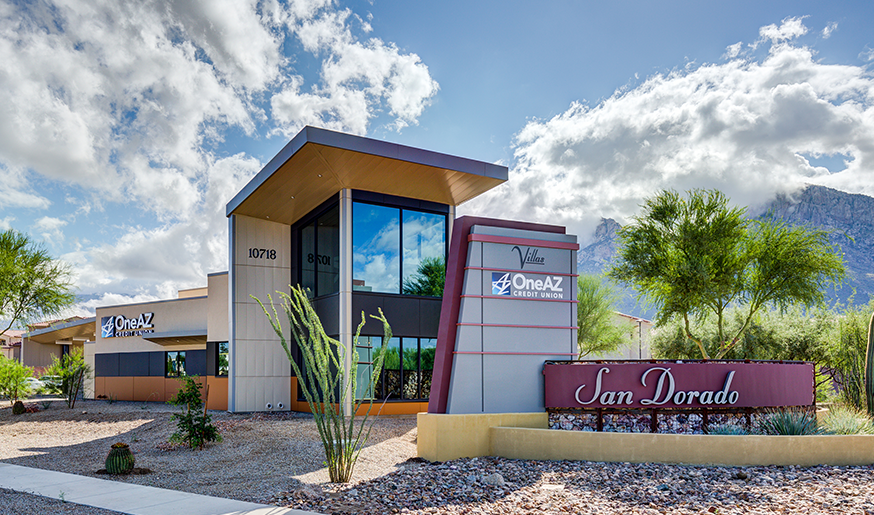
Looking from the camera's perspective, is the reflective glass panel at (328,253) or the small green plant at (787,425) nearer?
the small green plant at (787,425)

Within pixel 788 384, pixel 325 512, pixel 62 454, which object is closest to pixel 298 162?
pixel 62 454

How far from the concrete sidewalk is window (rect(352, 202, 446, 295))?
10438 mm

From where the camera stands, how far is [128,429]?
59.0 feet

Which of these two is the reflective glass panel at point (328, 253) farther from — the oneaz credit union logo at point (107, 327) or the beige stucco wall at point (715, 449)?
the oneaz credit union logo at point (107, 327)

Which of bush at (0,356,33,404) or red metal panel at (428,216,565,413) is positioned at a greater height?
red metal panel at (428,216,565,413)

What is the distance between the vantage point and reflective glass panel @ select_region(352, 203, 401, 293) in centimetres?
1934

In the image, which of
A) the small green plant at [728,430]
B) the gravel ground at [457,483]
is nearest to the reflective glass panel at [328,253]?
the gravel ground at [457,483]

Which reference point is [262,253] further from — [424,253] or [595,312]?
[595,312]

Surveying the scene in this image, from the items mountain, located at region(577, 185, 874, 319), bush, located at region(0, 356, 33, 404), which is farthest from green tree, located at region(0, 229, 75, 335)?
mountain, located at region(577, 185, 874, 319)

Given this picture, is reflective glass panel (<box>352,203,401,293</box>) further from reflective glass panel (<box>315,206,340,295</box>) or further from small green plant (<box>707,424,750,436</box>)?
small green plant (<box>707,424,750,436</box>)

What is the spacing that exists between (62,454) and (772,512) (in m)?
13.8

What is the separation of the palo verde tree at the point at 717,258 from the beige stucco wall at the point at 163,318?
1932 centimetres

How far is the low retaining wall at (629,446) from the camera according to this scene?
9.98 meters

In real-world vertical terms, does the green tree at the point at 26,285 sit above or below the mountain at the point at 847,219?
below
